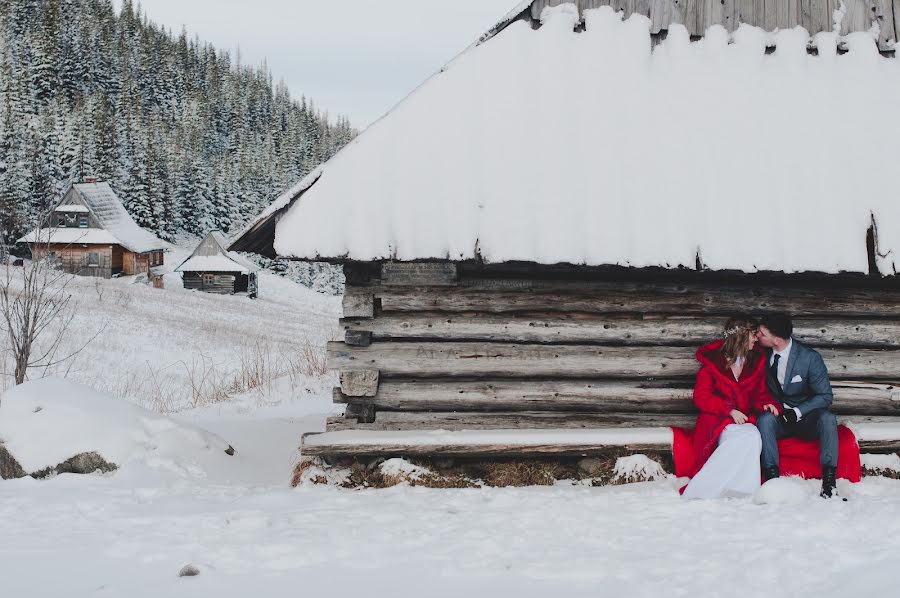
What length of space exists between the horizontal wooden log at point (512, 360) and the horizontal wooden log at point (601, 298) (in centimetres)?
31

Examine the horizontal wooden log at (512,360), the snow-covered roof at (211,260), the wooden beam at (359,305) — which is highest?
the snow-covered roof at (211,260)

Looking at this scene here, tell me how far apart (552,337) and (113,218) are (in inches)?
1975

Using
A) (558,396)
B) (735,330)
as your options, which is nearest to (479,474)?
(558,396)

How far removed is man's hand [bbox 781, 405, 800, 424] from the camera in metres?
5.31

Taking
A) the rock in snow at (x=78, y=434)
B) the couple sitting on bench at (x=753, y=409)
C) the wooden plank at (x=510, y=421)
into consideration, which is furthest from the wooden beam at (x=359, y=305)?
the couple sitting on bench at (x=753, y=409)

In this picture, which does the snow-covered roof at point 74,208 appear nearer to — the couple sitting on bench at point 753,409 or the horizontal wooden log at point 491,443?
the horizontal wooden log at point 491,443

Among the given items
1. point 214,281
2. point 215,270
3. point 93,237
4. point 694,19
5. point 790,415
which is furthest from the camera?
point 214,281

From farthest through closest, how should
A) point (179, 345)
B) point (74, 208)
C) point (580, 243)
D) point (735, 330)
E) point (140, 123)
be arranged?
point (140, 123) < point (74, 208) < point (179, 345) < point (735, 330) < point (580, 243)

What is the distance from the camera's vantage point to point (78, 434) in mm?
6012

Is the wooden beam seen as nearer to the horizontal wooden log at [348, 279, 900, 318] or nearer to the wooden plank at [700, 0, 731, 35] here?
the horizontal wooden log at [348, 279, 900, 318]

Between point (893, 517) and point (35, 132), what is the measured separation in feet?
237

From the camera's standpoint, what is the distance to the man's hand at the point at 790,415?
5.31 meters

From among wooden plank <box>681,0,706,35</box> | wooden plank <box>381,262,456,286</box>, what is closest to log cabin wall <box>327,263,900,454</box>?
wooden plank <box>381,262,456,286</box>

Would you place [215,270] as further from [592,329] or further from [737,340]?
[737,340]
